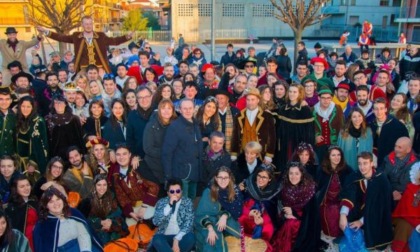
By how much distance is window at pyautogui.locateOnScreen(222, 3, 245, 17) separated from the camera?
47.8 m

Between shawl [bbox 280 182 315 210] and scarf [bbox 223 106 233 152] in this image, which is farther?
scarf [bbox 223 106 233 152]

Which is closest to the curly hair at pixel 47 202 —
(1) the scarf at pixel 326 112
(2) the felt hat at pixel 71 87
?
(2) the felt hat at pixel 71 87

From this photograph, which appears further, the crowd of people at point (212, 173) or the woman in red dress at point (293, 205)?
the woman in red dress at point (293, 205)

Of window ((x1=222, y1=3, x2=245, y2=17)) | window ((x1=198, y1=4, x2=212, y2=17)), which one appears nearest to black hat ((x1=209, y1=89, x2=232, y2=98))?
window ((x1=198, y1=4, x2=212, y2=17))

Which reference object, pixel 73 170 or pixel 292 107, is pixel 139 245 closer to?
pixel 73 170

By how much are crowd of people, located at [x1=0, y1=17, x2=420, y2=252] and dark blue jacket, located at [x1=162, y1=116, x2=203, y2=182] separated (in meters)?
0.01

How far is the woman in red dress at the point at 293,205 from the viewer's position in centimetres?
509

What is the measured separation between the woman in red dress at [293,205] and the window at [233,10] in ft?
147

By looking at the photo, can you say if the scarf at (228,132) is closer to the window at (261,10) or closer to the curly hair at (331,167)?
the curly hair at (331,167)

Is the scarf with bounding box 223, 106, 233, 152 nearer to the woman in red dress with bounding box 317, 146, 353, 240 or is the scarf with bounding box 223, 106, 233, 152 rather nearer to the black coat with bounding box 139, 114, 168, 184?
the black coat with bounding box 139, 114, 168, 184

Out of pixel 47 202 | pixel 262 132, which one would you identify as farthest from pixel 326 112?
pixel 47 202

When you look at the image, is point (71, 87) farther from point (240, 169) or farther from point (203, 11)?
point (203, 11)

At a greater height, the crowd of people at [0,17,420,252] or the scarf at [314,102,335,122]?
the scarf at [314,102,335,122]

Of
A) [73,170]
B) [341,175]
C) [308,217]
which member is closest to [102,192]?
[73,170]
